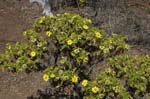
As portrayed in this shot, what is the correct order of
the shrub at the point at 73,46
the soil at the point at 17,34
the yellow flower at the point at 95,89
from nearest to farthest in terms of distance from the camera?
the yellow flower at the point at 95,89
the shrub at the point at 73,46
the soil at the point at 17,34

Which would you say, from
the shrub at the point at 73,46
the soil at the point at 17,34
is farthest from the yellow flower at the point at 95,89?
the soil at the point at 17,34

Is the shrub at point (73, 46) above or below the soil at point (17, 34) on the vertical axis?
above

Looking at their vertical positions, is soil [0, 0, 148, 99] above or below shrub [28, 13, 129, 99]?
below

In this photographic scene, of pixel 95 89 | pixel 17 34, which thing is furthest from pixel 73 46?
pixel 17 34

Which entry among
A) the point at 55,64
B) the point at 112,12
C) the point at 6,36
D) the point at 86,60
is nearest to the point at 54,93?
the point at 55,64

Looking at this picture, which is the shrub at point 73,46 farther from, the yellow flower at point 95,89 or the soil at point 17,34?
the soil at point 17,34

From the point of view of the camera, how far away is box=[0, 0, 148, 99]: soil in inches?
233

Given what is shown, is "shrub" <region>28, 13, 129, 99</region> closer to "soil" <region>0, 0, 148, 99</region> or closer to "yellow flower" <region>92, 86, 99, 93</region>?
"yellow flower" <region>92, 86, 99, 93</region>

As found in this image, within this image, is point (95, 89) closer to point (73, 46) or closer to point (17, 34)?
point (73, 46)

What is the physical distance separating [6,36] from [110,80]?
3.43 meters

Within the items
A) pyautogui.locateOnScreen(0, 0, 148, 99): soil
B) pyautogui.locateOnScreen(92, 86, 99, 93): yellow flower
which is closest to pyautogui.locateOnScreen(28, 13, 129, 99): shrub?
pyautogui.locateOnScreen(92, 86, 99, 93): yellow flower

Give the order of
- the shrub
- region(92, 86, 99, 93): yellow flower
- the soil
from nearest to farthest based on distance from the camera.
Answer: region(92, 86, 99, 93): yellow flower
the shrub
the soil

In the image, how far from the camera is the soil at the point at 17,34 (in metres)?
5.91

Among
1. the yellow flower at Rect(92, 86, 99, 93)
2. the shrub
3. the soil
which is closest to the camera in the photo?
the yellow flower at Rect(92, 86, 99, 93)
